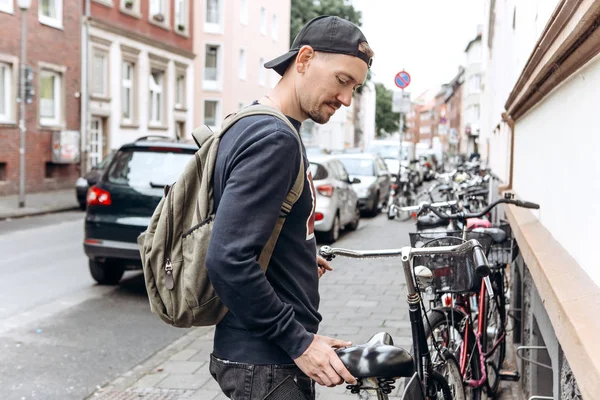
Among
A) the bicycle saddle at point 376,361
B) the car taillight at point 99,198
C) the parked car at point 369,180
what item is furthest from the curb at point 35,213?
the bicycle saddle at point 376,361

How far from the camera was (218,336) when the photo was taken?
236 cm

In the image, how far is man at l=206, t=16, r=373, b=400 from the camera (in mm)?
2078

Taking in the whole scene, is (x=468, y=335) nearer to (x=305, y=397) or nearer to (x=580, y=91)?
(x=580, y=91)

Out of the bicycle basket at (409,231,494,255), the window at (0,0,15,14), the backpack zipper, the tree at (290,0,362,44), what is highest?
the tree at (290,0,362,44)

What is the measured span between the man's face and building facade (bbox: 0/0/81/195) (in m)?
20.0

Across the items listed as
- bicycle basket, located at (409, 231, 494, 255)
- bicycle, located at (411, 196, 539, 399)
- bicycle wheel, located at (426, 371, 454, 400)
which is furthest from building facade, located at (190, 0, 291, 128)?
bicycle wheel, located at (426, 371, 454, 400)

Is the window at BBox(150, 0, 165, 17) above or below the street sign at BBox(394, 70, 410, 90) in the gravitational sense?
above

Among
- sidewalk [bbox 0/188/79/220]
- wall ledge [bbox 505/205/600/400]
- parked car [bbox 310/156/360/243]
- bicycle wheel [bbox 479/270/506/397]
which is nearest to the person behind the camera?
wall ledge [bbox 505/205/600/400]

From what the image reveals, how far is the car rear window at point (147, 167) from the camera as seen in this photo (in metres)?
8.87

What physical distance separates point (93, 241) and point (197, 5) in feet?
108

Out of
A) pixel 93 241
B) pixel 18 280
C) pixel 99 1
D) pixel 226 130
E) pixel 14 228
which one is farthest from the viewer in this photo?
pixel 99 1

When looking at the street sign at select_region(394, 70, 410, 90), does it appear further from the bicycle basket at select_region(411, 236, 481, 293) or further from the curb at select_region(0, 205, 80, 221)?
the bicycle basket at select_region(411, 236, 481, 293)

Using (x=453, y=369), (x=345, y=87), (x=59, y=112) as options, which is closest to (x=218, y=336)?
(x=345, y=87)

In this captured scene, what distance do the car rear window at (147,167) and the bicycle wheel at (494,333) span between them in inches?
171
